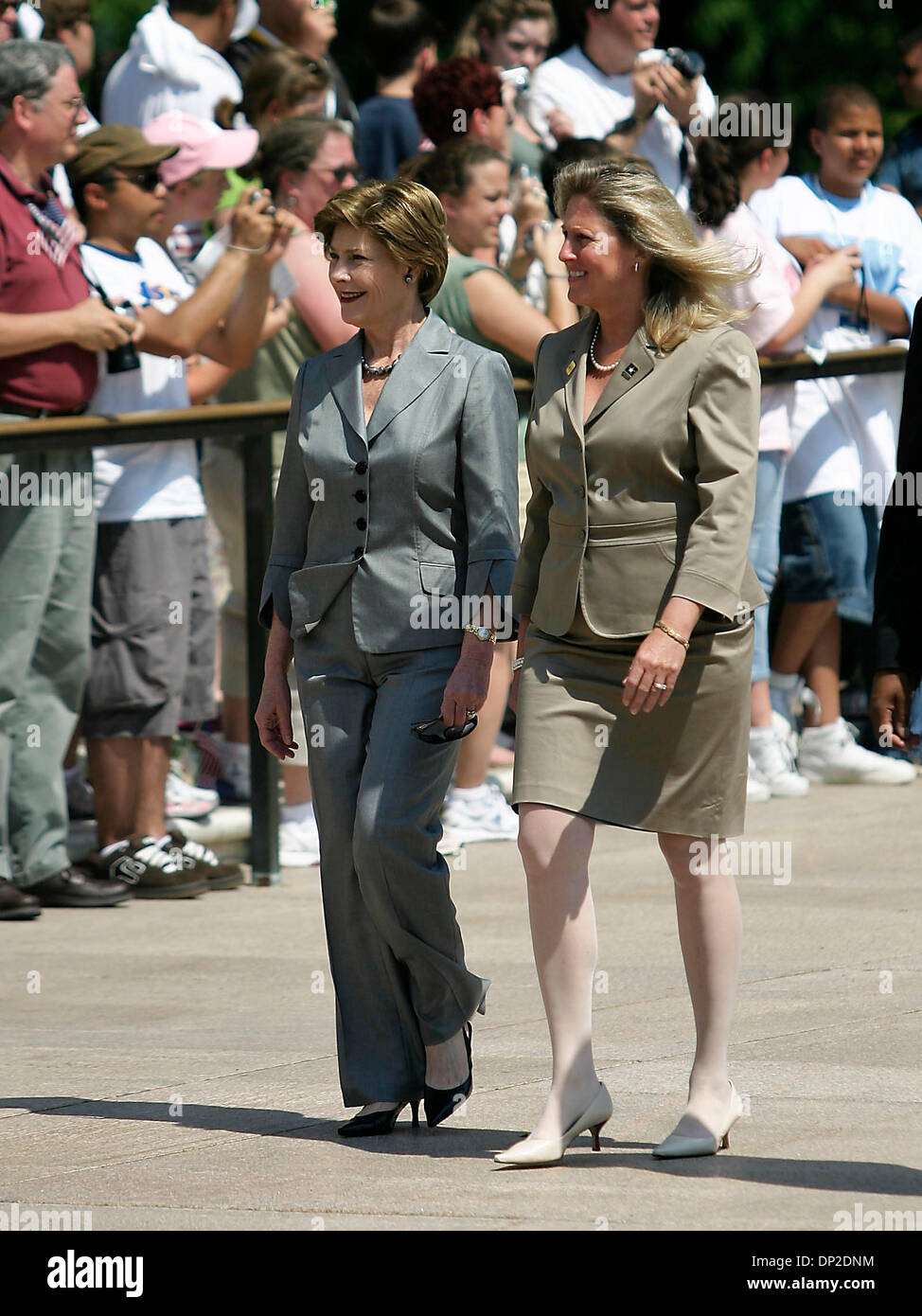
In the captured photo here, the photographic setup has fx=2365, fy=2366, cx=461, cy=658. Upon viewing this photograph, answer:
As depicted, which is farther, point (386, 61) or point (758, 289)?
point (386, 61)

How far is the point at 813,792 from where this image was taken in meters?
10.2

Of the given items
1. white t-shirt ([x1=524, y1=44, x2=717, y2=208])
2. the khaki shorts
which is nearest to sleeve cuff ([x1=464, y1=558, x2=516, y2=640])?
the khaki shorts

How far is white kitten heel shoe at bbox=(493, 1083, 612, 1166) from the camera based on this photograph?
473 cm

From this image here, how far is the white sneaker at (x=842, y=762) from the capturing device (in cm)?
1038

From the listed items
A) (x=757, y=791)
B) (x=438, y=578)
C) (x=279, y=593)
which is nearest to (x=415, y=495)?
(x=438, y=578)

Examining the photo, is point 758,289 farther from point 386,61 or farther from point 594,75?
point 386,61

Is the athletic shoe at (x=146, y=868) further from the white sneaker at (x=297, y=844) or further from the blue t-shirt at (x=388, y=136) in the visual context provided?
the blue t-shirt at (x=388, y=136)

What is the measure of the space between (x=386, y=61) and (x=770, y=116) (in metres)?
1.98

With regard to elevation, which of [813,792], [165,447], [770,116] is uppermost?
[770,116]

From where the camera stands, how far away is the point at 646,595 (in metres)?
4.82

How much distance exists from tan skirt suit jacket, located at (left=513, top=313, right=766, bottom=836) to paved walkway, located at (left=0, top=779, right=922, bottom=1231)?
29.6 inches

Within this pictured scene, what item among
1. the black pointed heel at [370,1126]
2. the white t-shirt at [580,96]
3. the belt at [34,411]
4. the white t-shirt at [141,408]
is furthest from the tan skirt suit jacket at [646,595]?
the white t-shirt at [580,96]
